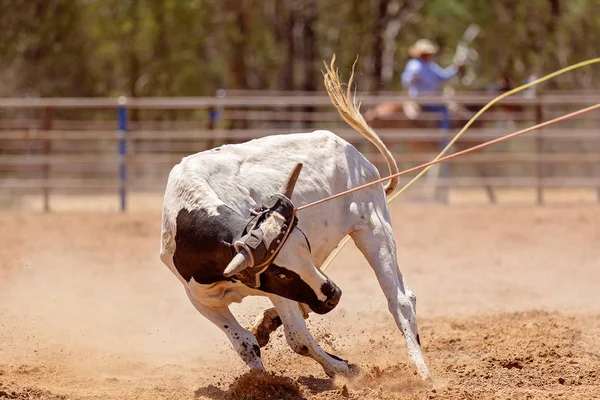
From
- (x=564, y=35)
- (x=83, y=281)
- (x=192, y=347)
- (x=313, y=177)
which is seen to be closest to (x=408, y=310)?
(x=313, y=177)

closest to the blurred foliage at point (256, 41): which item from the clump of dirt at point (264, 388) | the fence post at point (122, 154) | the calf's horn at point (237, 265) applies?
the fence post at point (122, 154)

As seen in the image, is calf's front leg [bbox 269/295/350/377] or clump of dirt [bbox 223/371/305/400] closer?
clump of dirt [bbox 223/371/305/400]

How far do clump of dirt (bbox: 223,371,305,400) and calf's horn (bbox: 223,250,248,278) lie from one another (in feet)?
2.59

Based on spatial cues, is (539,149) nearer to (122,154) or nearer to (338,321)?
(122,154)

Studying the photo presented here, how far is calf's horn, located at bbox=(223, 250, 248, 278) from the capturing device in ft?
13.0

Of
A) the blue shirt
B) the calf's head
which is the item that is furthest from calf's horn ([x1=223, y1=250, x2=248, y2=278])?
the blue shirt

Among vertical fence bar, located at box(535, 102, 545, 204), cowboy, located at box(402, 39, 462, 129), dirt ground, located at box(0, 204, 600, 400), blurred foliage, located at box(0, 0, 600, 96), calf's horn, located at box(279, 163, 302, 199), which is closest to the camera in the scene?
calf's horn, located at box(279, 163, 302, 199)

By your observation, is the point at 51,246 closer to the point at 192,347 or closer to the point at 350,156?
the point at 192,347

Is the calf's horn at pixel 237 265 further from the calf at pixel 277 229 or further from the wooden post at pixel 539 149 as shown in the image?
the wooden post at pixel 539 149

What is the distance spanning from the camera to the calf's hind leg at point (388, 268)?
5133 mm

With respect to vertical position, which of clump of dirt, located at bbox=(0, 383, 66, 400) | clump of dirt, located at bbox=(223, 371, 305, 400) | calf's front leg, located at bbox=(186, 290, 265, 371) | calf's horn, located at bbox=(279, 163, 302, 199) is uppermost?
calf's horn, located at bbox=(279, 163, 302, 199)

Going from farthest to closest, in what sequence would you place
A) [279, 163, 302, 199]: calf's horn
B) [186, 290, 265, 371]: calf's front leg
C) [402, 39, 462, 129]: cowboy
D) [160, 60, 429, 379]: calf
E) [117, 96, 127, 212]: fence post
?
[402, 39, 462, 129]: cowboy
[117, 96, 127, 212]: fence post
[186, 290, 265, 371]: calf's front leg
[279, 163, 302, 199]: calf's horn
[160, 60, 429, 379]: calf

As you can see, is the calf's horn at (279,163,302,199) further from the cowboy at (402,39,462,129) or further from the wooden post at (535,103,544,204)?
the cowboy at (402,39,462,129)

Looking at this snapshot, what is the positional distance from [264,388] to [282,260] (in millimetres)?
735
